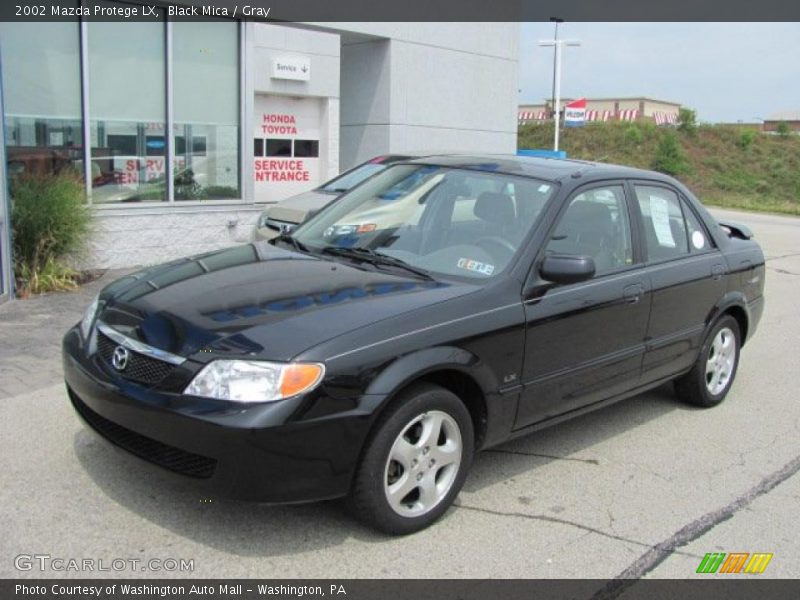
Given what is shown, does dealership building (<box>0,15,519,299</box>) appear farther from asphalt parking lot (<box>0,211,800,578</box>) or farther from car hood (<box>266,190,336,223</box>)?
asphalt parking lot (<box>0,211,800,578</box>)

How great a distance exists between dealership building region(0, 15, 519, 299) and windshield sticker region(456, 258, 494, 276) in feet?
16.7

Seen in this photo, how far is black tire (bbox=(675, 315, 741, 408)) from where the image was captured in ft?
18.5

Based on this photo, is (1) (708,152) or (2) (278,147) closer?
(2) (278,147)

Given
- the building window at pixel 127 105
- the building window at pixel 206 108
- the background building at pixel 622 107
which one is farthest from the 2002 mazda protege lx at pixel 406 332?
the background building at pixel 622 107

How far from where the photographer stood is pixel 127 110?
10.0m

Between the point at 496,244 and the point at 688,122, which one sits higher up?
the point at 688,122

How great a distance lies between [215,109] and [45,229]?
3263 millimetres

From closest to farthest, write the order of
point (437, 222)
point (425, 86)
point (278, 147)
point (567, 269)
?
point (567, 269) → point (437, 222) → point (278, 147) → point (425, 86)

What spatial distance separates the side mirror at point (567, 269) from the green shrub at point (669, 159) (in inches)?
1624

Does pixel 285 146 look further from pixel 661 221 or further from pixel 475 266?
pixel 475 266

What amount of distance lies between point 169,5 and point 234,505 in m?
8.06

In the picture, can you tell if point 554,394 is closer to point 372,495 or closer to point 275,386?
point 372,495

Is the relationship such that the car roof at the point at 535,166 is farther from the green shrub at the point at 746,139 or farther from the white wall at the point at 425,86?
the green shrub at the point at 746,139
